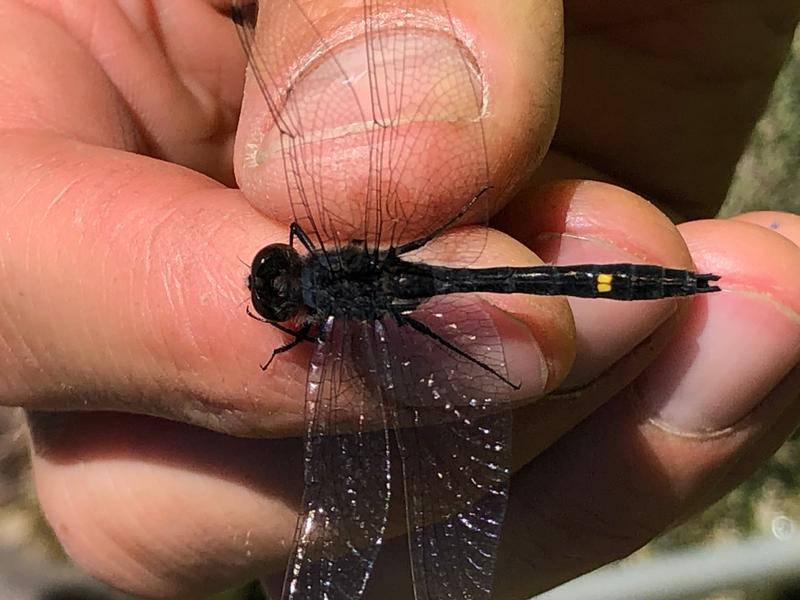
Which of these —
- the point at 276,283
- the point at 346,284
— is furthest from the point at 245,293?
the point at 346,284

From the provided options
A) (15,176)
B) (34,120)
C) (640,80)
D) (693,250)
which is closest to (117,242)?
(15,176)

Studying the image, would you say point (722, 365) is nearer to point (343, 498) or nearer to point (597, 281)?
point (597, 281)

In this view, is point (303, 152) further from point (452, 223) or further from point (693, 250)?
point (693, 250)

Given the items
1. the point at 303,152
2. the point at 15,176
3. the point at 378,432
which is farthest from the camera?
the point at 378,432

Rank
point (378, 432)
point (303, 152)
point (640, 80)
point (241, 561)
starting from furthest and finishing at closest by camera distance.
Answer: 1. point (640, 80)
2. point (241, 561)
3. point (378, 432)
4. point (303, 152)

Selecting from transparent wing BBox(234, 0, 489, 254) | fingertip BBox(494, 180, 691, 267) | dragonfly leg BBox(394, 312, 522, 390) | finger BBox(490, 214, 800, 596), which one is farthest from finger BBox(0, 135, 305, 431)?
finger BBox(490, 214, 800, 596)

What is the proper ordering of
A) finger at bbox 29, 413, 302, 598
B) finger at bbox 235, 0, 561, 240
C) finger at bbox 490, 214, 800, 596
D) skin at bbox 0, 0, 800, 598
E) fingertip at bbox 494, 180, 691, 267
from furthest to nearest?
1. finger at bbox 29, 413, 302, 598
2. finger at bbox 490, 214, 800, 596
3. fingertip at bbox 494, 180, 691, 267
4. skin at bbox 0, 0, 800, 598
5. finger at bbox 235, 0, 561, 240

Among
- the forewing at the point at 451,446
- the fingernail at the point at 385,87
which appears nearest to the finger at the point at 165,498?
the forewing at the point at 451,446

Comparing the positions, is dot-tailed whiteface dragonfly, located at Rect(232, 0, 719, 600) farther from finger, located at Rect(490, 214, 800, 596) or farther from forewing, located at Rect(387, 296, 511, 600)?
finger, located at Rect(490, 214, 800, 596)

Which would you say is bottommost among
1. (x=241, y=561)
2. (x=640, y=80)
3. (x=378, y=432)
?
(x=241, y=561)
